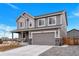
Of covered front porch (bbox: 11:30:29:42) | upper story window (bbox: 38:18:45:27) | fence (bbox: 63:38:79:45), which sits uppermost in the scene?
upper story window (bbox: 38:18:45:27)

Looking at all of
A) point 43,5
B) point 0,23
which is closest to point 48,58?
point 43,5

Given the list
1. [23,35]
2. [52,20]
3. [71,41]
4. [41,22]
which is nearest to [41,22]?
[41,22]

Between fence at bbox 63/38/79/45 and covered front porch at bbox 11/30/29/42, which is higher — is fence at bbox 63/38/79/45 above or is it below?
below

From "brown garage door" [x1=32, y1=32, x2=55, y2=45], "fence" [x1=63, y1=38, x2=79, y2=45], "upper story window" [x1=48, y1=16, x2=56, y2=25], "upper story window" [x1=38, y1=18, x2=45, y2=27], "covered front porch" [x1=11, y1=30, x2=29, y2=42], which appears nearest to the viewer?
"brown garage door" [x1=32, y1=32, x2=55, y2=45]

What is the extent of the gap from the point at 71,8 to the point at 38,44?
18.0ft

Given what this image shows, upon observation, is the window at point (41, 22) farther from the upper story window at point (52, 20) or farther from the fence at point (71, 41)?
the fence at point (71, 41)

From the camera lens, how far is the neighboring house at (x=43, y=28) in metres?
19.6

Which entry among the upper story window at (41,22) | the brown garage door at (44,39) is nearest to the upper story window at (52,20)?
the upper story window at (41,22)

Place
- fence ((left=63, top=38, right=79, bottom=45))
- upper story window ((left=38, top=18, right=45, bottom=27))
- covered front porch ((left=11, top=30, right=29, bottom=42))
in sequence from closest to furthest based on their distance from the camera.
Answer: fence ((left=63, top=38, right=79, bottom=45)) → covered front porch ((left=11, top=30, right=29, bottom=42)) → upper story window ((left=38, top=18, right=45, bottom=27))

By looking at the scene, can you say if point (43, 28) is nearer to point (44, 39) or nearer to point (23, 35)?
point (44, 39)

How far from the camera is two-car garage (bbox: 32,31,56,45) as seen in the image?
19.5 metres

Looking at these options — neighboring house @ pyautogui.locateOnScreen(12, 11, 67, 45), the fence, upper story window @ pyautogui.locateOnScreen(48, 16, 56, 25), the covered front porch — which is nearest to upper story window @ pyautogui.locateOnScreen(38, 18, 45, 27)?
neighboring house @ pyautogui.locateOnScreen(12, 11, 67, 45)

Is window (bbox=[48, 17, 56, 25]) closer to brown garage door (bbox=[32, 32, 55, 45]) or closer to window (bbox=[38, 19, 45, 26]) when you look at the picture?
window (bbox=[38, 19, 45, 26])

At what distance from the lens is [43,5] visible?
55.3 ft
